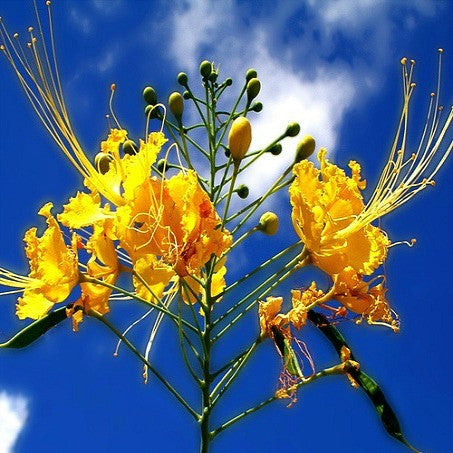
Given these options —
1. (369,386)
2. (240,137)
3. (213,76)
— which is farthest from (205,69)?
(369,386)

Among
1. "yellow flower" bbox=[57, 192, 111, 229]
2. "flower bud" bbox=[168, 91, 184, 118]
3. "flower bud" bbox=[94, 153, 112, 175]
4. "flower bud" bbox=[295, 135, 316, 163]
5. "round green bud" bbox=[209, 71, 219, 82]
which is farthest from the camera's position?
"round green bud" bbox=[209, 71, 219, 82]

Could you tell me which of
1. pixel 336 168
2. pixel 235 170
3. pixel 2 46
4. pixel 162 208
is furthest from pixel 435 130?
pixel 2 46

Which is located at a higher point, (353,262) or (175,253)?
(175,253)

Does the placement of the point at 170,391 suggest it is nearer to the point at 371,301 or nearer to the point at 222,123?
the point at 371,301

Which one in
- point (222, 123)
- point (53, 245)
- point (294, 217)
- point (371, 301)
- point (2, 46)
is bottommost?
point (371, 301)

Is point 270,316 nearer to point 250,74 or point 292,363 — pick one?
point 292,363

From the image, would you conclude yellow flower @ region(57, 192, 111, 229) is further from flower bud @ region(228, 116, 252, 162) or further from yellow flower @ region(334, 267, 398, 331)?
yellow flower @ region(334, 267, 398, 331)

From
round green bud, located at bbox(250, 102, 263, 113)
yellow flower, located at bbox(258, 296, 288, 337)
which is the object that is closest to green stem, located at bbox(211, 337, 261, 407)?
yellow flower, located at bbox(258, 296, 288, 337)
